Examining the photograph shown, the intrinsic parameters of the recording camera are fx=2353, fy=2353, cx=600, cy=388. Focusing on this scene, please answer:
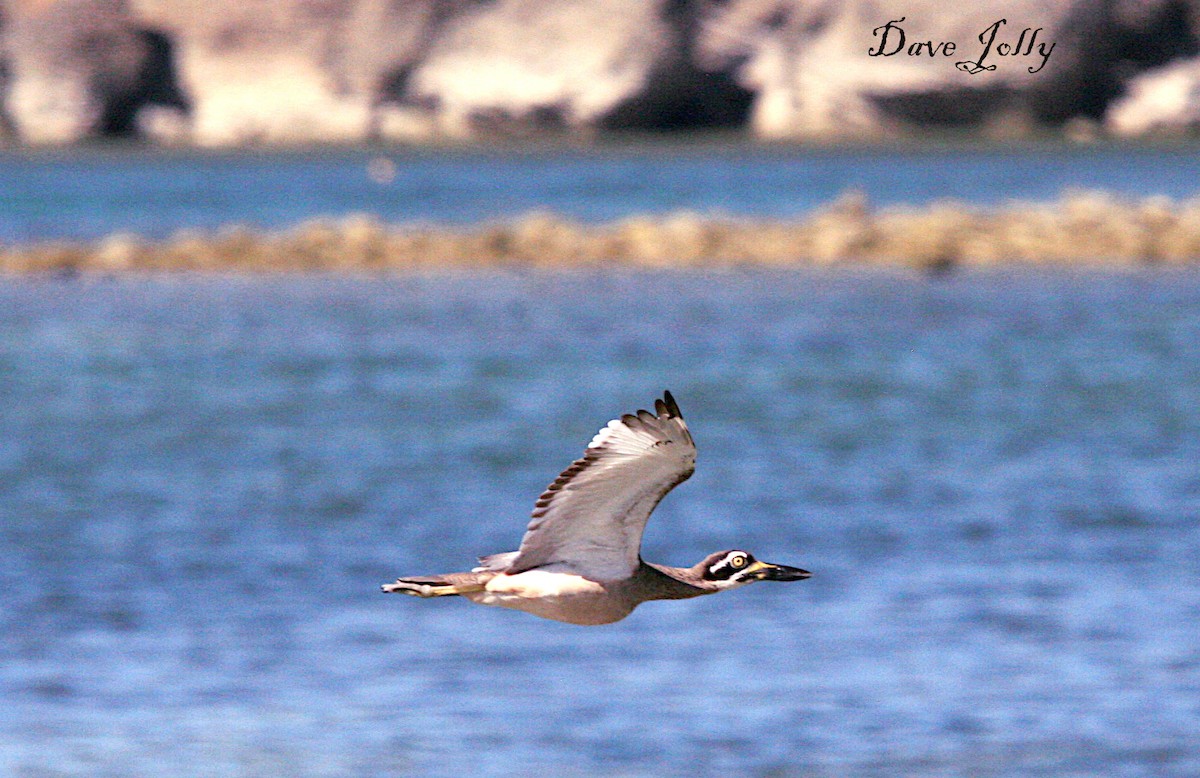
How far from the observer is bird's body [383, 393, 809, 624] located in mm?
8672

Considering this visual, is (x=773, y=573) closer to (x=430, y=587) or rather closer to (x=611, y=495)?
(x=611, y=495)

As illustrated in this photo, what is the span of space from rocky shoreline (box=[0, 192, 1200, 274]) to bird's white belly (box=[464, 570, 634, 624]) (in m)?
55.2

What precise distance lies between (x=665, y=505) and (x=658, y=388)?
46.3 feet

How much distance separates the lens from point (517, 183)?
114 m

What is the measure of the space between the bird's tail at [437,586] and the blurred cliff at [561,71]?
5092 inches

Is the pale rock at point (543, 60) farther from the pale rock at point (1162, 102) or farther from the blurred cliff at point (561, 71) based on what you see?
the pale rock at point (1162, 102)

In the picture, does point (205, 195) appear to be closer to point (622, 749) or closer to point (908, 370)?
point (908, 370)

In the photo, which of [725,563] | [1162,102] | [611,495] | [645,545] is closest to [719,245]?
[645,545]

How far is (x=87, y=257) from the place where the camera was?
6756cm

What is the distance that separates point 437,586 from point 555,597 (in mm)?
507

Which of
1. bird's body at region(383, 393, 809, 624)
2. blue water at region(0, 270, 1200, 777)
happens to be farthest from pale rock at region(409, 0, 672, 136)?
bird's body at region(383, 393, 809, 624)

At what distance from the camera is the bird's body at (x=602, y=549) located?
28.5 ft

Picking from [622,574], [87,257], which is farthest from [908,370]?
[622,574]
